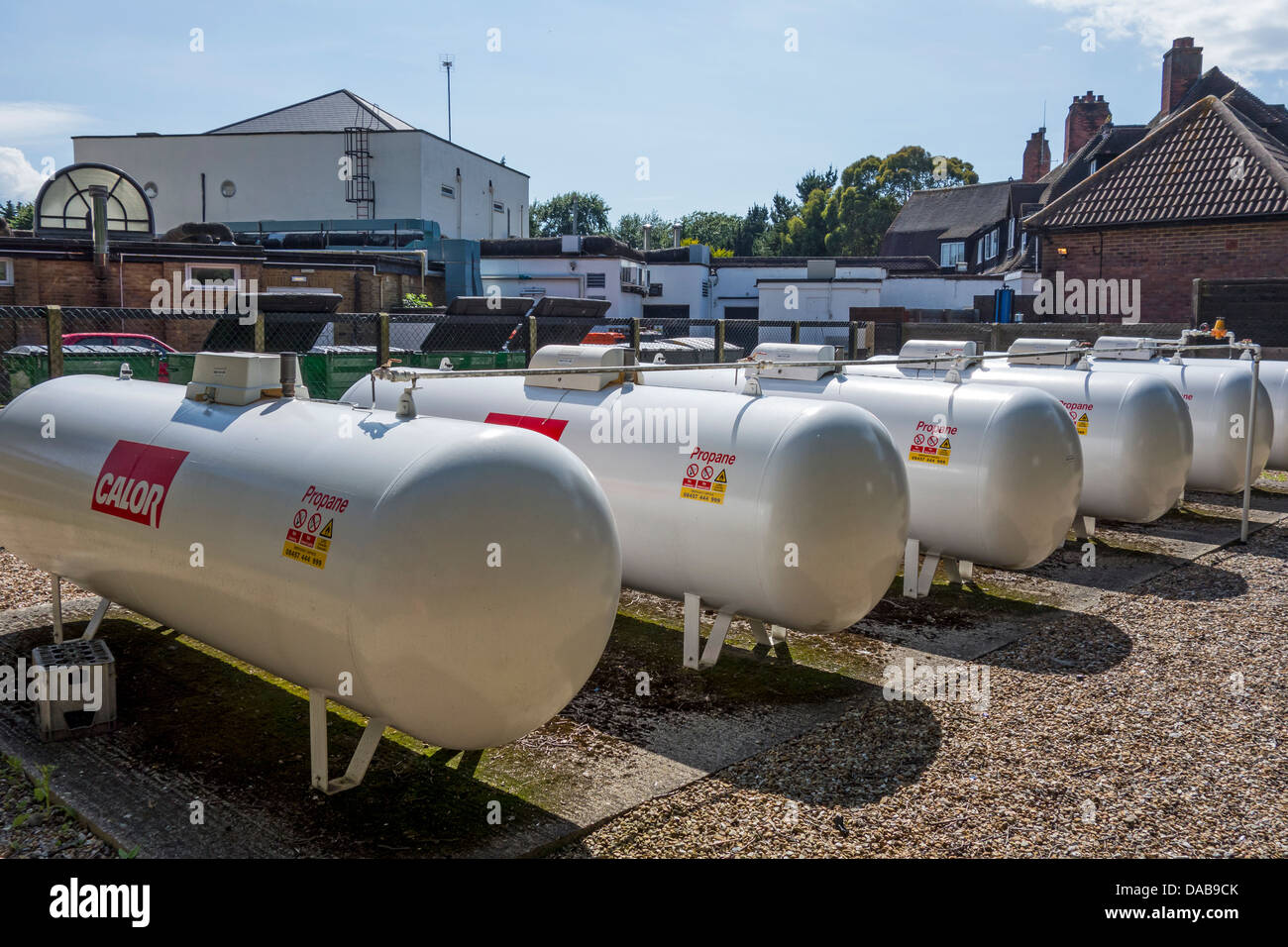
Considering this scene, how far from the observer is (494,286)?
150ft

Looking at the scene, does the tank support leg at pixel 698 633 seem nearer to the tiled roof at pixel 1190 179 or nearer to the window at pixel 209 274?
the tiled roof at pixel 1190 179

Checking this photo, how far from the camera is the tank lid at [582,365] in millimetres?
8719

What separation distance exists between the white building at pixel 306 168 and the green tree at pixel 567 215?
53.9m

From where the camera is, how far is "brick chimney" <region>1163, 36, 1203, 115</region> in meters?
37.9

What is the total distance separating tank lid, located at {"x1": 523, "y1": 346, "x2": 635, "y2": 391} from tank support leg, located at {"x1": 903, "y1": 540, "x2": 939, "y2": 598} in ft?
10.4

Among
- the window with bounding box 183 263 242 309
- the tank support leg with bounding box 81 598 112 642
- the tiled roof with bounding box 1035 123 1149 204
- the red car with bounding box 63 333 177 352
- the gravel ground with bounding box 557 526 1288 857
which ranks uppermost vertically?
the tiled roof with bounding box 1035 123 1149 204

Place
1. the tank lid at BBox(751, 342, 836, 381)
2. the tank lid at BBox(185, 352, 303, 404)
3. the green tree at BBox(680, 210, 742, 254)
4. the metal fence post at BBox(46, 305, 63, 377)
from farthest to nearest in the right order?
the green tree at BBox(680, 210, 742, 254) → the tank lid at BBox(751, 342, 836, 381) → the metal fence post at BBox(46, 305, 63, 377) → the tank lid at BBox(185, 352, 303, 404)

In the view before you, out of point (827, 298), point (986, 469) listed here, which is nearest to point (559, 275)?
point (827, 298)

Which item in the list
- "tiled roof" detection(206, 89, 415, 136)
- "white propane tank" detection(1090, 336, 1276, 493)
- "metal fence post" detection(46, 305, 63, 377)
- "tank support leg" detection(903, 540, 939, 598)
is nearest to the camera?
"tank support leg" detection(903, 540, 939, 598)

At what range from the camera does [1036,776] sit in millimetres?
6168

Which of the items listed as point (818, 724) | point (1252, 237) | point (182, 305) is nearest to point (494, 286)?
point (182, 305)

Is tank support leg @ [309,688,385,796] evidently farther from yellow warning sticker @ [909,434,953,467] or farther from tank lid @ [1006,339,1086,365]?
tank lid @ [1006,339,1086,365]

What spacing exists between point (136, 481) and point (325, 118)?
59392 millimetres

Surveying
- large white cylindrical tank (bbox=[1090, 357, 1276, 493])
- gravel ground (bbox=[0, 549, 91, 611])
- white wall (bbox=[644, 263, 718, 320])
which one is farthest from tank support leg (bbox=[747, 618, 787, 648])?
white wall (bbox=[644, 263, 718, 320])
